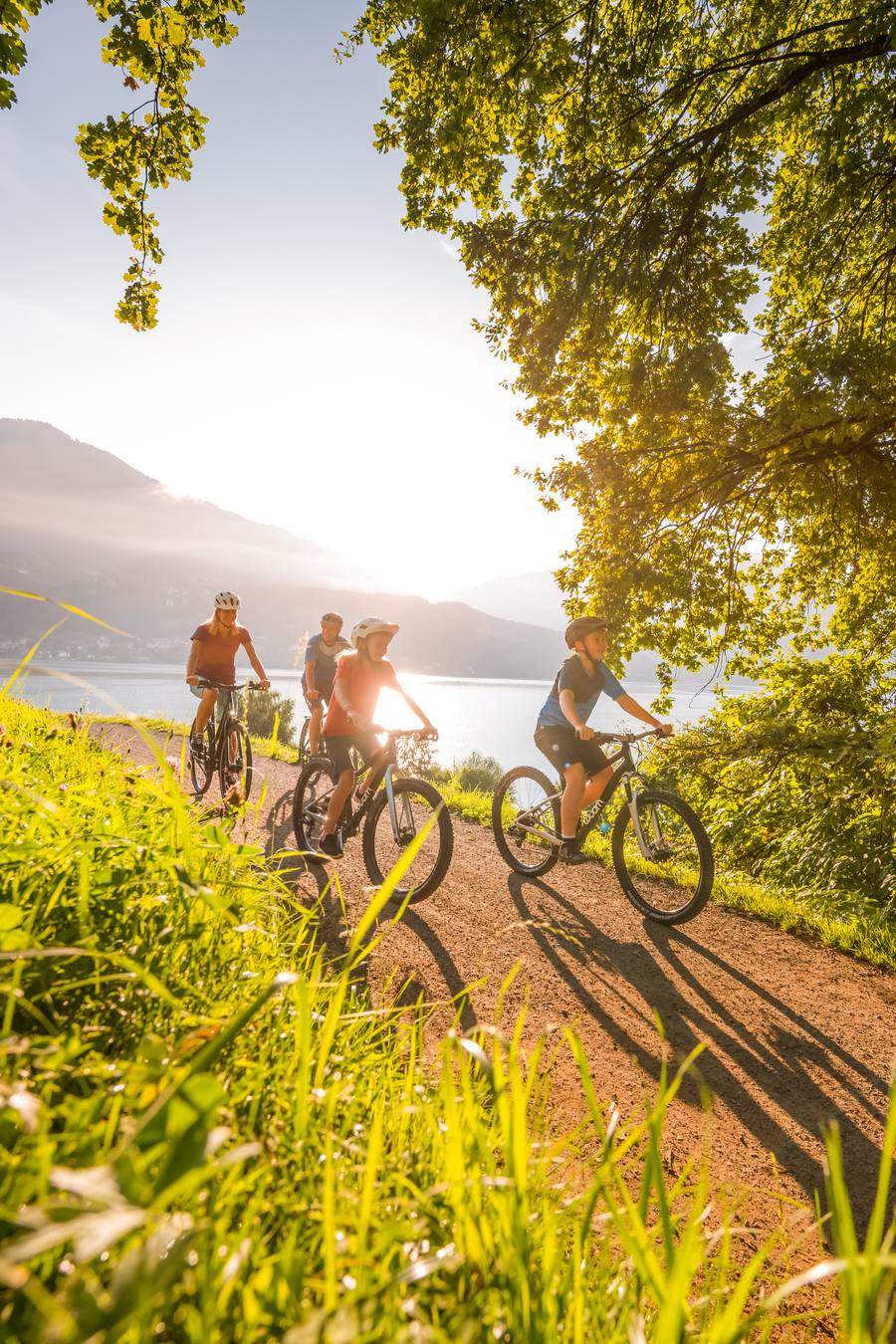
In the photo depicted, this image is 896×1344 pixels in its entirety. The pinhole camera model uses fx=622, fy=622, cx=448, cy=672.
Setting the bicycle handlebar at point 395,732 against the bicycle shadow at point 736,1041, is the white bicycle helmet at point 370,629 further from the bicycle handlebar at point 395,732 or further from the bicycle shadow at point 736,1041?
the bicycle shadow at point 736,1041

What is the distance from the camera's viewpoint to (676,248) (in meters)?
7.59

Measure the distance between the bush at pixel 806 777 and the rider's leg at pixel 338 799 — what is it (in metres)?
4.91

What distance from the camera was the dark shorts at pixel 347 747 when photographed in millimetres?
5836

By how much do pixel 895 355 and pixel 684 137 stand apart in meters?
3.56

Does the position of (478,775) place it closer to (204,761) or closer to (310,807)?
(204,761)

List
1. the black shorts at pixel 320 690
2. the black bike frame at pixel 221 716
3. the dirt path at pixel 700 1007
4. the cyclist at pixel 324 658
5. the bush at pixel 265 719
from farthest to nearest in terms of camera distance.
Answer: the bush at pixel 265 719 → the cyclist at pixel 324 658 → the black shorts at pixel 320 690 → the black bike frame at pixel 221 716 → the dirt path at pixel 700 1007

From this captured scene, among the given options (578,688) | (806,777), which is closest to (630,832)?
(578,688)

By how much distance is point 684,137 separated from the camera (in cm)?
725

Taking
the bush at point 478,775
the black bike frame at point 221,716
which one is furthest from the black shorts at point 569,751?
the bush at point 478,775

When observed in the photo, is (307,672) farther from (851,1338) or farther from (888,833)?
(851,1338)

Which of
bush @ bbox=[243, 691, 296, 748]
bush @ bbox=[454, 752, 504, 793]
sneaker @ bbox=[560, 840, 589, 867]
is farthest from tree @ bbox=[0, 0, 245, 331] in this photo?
bush @ bbox=[243, 691, 296, 748]

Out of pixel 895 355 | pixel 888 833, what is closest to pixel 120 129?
pixel 895 355

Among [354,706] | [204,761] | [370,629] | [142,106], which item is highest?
[142,106]

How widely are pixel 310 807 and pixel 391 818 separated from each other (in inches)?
55.7
